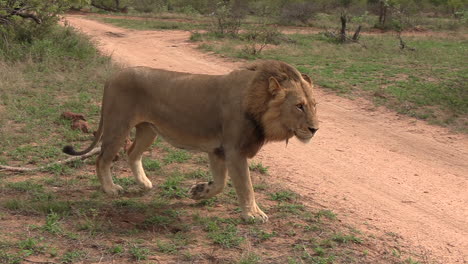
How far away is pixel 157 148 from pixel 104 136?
1.96 meters

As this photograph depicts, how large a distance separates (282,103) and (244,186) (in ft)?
2.73

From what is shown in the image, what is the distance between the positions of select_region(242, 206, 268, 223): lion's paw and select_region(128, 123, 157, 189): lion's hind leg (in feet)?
4.21

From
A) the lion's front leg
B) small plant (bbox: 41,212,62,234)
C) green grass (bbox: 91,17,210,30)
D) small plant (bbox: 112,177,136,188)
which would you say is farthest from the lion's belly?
green grass (bbox: 91,17,210,30)

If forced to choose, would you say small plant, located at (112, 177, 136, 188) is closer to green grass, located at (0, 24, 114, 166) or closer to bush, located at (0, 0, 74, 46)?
green grass, located at (0, 24, 114, 166)

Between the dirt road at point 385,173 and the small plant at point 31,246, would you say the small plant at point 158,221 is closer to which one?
the small plant at point 31,246

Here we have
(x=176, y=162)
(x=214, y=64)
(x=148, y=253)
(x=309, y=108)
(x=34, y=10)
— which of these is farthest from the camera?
(x=214, y=64)

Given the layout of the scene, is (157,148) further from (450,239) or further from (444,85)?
(444,85)

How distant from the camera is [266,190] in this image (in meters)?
6.12

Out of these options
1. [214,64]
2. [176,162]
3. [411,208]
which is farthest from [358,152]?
[214,64]

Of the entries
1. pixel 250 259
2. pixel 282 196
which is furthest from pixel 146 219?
pixel 282 196

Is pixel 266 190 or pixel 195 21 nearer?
pixel 266 190

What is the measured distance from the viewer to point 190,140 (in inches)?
208

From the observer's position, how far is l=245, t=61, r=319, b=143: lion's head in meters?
4.76

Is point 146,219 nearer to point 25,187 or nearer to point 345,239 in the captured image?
point 25,187
